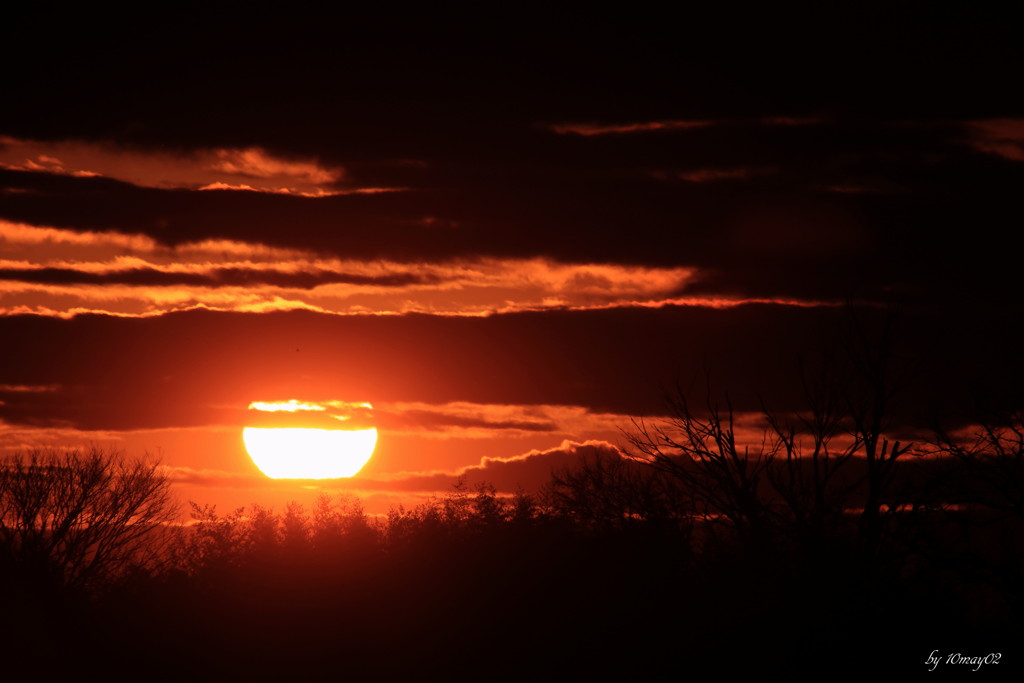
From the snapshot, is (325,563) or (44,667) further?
(325,563)

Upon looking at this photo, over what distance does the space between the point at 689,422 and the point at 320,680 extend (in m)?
19.0

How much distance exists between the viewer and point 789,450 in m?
32.1

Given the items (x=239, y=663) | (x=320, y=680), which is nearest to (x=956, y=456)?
(x=320, y=680)

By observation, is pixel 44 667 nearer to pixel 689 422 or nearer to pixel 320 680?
pixel 320 680

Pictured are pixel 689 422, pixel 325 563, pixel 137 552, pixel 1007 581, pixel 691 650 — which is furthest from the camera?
pixel 137 552

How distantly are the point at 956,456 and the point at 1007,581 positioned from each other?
11.7 ft

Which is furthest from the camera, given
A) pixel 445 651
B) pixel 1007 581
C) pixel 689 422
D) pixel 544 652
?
pixel 445 651

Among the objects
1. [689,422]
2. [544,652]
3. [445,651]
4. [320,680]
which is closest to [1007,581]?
[689,422]

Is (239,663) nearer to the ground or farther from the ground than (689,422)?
nearer to the ground

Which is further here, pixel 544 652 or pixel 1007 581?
pixel 544 652

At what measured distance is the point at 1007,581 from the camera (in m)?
30.9

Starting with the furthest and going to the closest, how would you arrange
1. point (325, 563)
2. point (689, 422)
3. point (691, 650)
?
point (325, 563) → point (691, 650) → point (689, 422)

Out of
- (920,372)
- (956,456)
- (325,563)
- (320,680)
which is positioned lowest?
(320,680)

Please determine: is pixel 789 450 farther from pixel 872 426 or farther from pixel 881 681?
pixel 881 681
